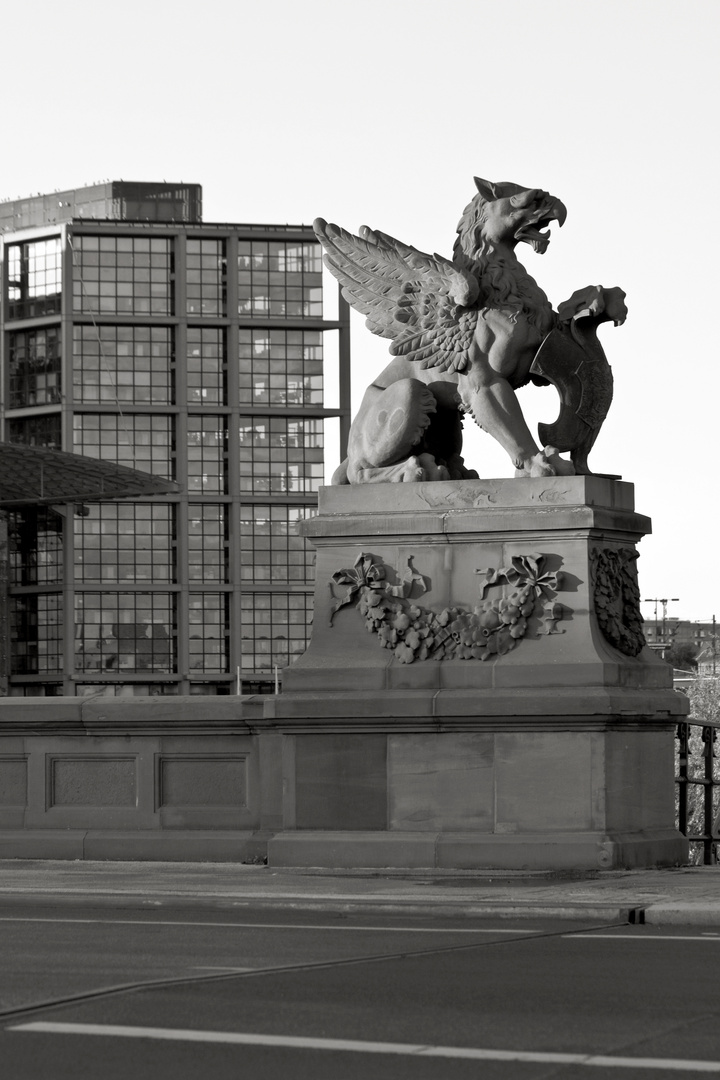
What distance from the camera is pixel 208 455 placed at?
95.8 meters

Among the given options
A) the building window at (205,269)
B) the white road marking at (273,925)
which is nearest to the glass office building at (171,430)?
the building window at (205,269)

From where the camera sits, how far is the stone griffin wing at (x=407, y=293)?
15.3 meters

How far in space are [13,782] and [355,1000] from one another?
331 inches

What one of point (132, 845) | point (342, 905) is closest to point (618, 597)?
point (342, 905)

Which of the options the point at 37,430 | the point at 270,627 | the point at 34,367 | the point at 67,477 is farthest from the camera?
the point at 37,430

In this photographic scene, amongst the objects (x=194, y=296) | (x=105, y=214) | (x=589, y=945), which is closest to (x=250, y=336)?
(x=194, y=296)

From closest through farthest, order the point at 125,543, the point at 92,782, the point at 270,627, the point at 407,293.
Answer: the point at 407,293, the point at 92,782, the point at 270,627, the point at 125,543

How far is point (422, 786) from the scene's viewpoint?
1443 cm

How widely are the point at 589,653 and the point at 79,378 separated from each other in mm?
82810

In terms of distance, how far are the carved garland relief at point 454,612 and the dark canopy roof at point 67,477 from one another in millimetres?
62609

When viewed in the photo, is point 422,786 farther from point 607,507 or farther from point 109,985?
point 109,985

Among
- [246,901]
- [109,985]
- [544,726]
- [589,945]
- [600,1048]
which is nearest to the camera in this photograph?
[600,1048]

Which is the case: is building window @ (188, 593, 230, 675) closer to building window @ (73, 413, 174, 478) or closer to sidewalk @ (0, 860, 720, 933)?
building window @ (73, 413, 174, 478)

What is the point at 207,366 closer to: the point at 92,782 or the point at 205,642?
the point at 205,642
